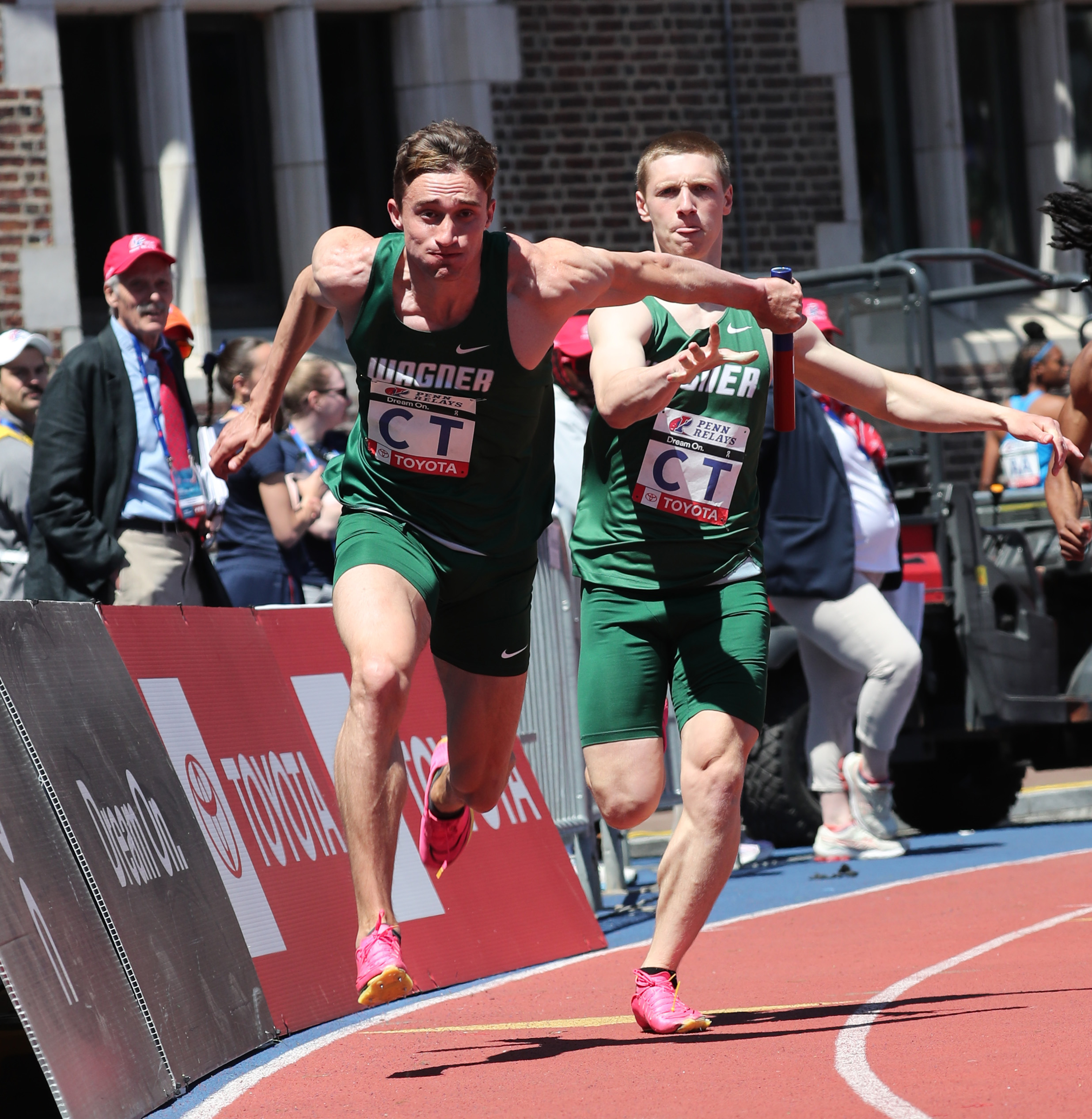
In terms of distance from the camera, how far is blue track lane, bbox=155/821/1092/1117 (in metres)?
8.67

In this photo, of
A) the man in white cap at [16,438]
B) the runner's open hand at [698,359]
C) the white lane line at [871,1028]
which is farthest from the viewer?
the man in white cap at [16,438]

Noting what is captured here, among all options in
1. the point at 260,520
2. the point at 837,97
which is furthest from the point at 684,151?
the point at 837,97

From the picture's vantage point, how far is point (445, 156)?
17.8 ft

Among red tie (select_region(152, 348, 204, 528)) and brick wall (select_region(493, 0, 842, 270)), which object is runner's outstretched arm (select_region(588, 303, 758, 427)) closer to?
red tie (select_region(152, 348, 204, 528))

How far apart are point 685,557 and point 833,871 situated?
415 centimetres

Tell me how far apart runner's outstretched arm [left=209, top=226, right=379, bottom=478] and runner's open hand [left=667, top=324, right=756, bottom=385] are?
819 mm

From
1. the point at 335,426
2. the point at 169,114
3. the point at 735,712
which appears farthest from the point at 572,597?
the point at 169,114

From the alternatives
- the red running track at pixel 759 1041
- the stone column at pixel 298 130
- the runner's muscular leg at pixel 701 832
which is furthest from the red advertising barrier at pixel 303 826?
the stone column at pixel 298 130

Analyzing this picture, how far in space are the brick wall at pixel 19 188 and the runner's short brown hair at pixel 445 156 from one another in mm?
9430

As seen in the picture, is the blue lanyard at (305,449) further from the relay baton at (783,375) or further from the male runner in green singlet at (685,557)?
the relay baton at (783,375)

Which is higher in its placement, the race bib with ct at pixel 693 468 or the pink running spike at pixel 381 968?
the race bib with ct at pixel 693 468

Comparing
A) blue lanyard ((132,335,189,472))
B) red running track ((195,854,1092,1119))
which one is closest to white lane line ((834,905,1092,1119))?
red running track ((195,854,1092,1119))

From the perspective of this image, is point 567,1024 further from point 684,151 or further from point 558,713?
point 558,713

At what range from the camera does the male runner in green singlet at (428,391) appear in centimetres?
524
